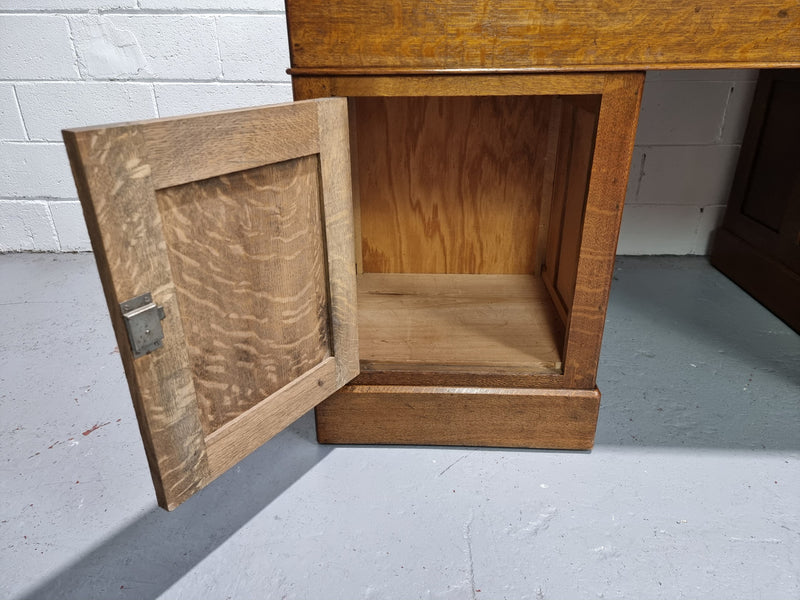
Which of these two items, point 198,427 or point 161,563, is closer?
point 198,427

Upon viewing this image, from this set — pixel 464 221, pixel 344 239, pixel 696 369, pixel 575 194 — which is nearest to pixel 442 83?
pixel 344 239

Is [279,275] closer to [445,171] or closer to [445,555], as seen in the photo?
[445,555]

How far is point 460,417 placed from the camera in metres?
1.01

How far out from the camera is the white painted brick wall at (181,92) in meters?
1.71

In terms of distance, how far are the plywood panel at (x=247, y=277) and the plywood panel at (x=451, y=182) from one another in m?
0.56

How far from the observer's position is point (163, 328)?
0.62 metres

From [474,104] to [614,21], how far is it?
55cm

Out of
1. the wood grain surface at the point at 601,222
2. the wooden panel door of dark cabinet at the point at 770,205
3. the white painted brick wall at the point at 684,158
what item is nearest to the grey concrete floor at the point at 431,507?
the wood grain surface at the point at 601,222

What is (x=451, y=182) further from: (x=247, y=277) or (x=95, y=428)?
(x=95, y=428)

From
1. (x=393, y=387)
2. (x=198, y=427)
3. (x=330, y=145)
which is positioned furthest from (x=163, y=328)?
(x=393, y=387)

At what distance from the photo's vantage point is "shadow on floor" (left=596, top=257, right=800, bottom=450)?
3.54ft

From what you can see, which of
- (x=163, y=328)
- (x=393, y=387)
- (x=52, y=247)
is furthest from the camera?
(x=52, y=247)

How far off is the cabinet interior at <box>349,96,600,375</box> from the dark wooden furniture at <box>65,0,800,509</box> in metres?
0.01

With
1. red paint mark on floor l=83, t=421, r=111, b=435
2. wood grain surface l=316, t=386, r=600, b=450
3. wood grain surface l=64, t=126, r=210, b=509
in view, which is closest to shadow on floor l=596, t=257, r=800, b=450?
wood grain surface l=316, t=386, r=600, b=450
